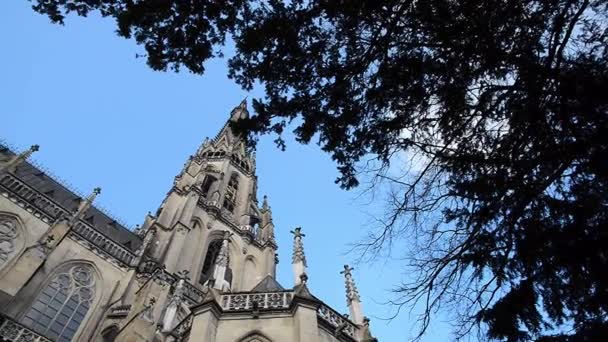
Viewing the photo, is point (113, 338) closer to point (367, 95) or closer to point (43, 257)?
point (43, 257)

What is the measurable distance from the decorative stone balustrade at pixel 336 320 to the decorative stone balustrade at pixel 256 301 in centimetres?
106

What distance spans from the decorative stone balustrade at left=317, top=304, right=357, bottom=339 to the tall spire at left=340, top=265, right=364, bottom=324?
0.65 m

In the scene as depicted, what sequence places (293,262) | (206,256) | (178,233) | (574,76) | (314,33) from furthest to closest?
(206,256) → (178,233) → (293,262) → (314,33) → (574,76)

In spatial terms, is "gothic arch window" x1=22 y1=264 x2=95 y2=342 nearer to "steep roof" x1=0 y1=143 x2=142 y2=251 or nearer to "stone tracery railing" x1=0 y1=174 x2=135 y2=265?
"stone tracery railing" x1=0 y1=174 x2=135 y2=265

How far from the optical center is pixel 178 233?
22125mm

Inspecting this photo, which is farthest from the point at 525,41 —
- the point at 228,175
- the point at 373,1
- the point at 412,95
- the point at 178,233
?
the point at 228,175

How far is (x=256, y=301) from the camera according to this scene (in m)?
10.8

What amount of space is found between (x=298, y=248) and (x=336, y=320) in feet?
11.7

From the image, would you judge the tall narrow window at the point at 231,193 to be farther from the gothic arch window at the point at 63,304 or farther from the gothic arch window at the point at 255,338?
the gothic arch window at the point at 255,338

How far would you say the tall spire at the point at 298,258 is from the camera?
12920 mm

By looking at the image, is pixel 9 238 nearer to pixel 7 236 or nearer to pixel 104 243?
pixel 7 236

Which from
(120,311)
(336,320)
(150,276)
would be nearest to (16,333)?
(120,311)

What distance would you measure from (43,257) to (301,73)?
14612 mm

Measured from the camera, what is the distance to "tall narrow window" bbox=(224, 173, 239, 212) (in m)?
31.7
